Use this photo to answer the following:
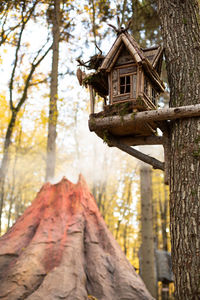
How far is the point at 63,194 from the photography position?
7.80 metres

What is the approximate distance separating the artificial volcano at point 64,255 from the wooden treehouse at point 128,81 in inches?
130

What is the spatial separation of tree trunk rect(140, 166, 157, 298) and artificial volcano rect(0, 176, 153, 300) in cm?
227

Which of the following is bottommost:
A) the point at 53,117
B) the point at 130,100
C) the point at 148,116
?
the point at 148,116

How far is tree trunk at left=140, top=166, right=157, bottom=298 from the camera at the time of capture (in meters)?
8.85

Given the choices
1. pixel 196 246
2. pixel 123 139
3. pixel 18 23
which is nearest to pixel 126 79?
pixel 123 139

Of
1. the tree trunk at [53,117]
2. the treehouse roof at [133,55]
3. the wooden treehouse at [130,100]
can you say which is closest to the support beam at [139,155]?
the wooden treehouse at [130,100]

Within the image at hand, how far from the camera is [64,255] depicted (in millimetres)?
6301

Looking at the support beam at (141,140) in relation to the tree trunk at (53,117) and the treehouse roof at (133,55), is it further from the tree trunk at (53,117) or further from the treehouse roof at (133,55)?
the tree trunk at (53,117)

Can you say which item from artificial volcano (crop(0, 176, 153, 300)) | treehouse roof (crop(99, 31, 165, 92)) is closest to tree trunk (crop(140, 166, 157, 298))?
artificial volcano (crop(0, 176, 153, 300))

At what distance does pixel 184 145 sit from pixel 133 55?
1500 millimetres

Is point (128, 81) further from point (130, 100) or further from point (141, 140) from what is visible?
point (141, 140)

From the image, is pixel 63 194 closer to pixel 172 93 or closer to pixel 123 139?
pixel 123 139

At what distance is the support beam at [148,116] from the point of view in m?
3.73

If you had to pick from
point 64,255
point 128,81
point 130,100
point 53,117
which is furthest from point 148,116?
point 53,117
